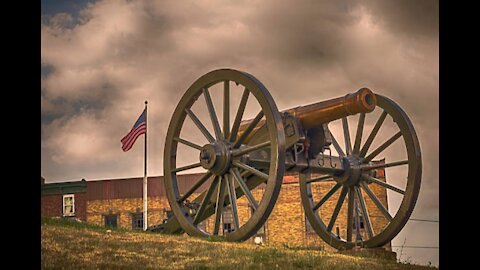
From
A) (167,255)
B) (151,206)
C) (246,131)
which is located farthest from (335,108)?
(151,206)

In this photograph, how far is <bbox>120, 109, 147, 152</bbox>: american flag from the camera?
14.6 meters

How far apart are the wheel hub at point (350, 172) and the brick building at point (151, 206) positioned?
37.1 feet

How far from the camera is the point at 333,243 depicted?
35.3 feet

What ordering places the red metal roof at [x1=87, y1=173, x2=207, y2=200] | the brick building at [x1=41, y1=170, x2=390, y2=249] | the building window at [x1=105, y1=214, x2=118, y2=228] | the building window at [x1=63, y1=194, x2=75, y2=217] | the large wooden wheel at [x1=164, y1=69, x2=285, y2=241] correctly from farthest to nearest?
the building window at [x1=63, y1=194, x2=75, y2=217] < the building window at [x1=105, y1=214, x2=118, y2=228] < the red metal roof at [x1=87, y1=173, x2=207, y2=200] < the brick building at [x1=41, y1=170, x2=390, y2=249] < the large wooden wheel at [x1=164, y1=69, x2=285, y2=241]

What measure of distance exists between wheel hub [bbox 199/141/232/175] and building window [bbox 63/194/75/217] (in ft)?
55.9

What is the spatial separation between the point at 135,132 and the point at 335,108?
6.67 metres

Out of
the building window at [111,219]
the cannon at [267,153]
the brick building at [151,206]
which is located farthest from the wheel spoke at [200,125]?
the building window at [111,219]

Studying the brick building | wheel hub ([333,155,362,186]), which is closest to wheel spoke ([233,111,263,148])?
wheel hub ([333,155,362,186])

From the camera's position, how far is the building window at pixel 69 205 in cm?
2531

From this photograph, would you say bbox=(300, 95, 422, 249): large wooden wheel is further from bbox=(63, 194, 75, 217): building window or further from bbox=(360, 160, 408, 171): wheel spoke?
bbox=(63, 194, 75, 217): building window

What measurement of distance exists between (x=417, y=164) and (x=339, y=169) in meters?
1.32
